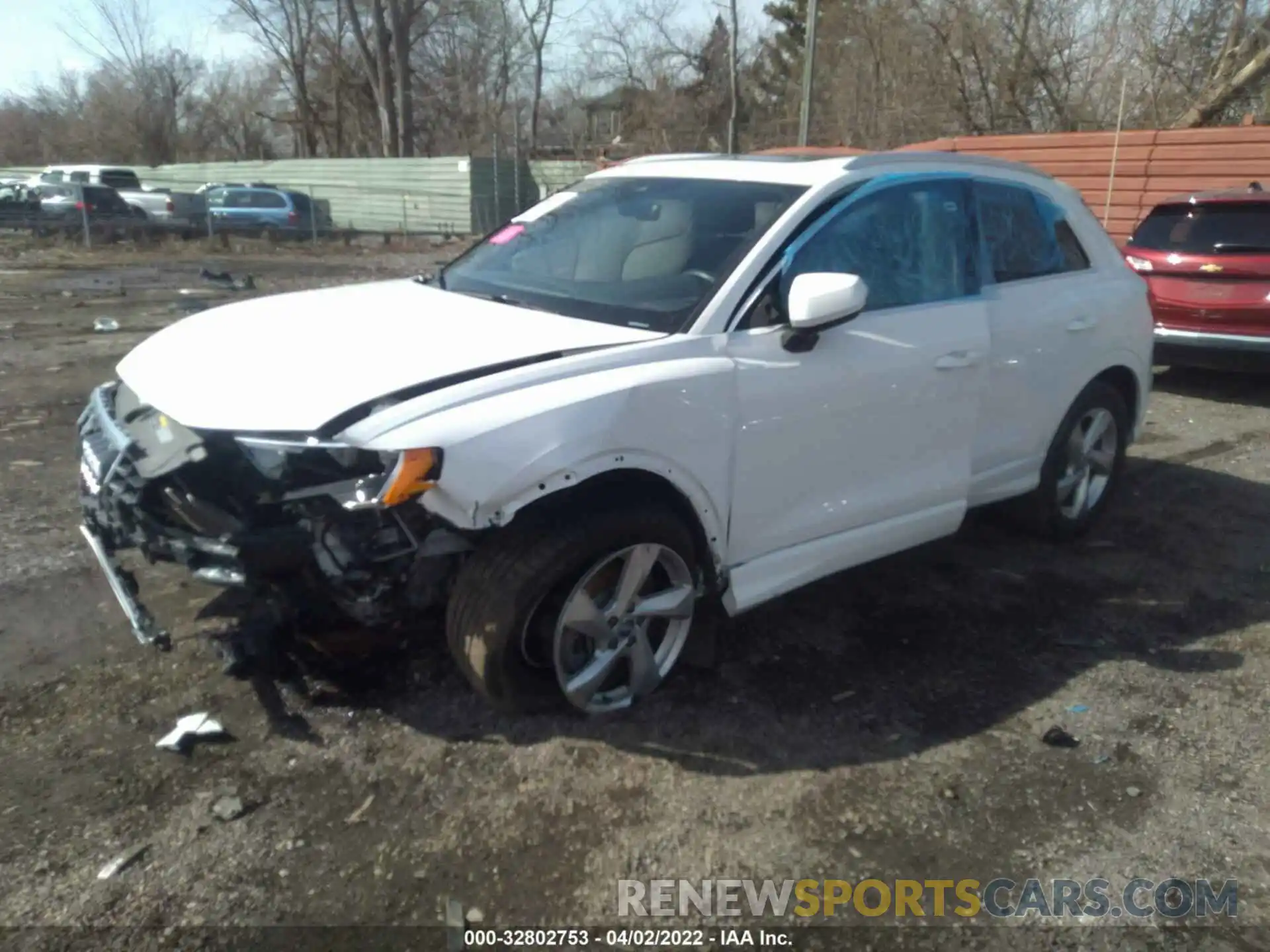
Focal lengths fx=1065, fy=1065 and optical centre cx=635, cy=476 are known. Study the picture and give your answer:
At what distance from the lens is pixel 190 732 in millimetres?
3314

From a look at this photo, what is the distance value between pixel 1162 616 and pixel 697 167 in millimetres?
2722

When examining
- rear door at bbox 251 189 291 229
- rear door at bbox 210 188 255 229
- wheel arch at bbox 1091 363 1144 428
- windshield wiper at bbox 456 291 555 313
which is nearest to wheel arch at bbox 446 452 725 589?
windshield wiper at bbox 456 291 555 313

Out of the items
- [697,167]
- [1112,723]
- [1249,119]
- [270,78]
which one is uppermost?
[270,78]

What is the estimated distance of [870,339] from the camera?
381 centimetres

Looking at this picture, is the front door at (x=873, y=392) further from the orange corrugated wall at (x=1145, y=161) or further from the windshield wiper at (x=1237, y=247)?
the orange corrugated wall at (x=1145, y=161)

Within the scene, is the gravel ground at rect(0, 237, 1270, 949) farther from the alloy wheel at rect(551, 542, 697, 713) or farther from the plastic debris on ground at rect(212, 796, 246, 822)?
the alloy wheel at rect(551, 542, 697, 713)

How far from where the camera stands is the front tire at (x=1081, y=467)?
198 inches

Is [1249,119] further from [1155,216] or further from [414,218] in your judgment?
[414,218]

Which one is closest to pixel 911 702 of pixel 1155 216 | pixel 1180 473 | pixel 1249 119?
pixel 1180 473

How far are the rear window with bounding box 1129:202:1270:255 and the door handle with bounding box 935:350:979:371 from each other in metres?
5.84

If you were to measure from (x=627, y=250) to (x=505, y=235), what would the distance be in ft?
2.59

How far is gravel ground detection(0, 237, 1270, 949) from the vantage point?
8.93 feet

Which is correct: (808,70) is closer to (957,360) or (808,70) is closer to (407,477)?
(957,360)

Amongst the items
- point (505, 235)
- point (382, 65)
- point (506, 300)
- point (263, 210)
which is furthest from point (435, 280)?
point (382, 65)
